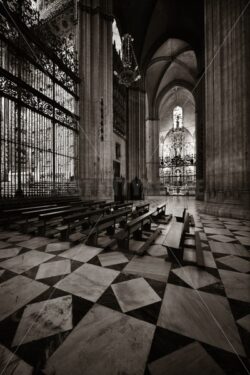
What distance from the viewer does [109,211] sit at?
6.19 meters

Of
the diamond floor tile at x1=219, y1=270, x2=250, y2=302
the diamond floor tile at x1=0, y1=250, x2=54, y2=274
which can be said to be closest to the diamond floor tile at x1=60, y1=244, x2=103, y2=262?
the diamond floor tile at x1=0, y1=250, x2=54, y2=274

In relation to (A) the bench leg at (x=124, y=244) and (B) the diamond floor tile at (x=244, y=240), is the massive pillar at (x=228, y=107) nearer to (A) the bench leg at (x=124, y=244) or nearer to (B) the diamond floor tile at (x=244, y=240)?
(B) the diamond floor tile at (x=244, y=240)

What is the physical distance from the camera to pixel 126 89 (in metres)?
16.0

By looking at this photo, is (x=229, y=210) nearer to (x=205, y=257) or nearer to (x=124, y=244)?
(x=205, y=257)

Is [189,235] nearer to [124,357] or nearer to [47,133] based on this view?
[124,357]

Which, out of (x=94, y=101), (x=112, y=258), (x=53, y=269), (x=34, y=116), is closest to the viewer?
(x=53, y=269)

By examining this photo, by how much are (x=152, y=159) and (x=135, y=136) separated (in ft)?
29.3

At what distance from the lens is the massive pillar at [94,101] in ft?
30.7

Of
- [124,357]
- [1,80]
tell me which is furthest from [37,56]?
[124,357]

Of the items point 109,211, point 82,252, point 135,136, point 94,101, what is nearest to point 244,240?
point 82,252

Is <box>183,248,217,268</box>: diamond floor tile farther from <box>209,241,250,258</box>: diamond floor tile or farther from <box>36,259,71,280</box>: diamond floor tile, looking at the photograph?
<box>36,259,71,280</box>: diamond floor tile

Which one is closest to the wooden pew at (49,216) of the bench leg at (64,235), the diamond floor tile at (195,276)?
the bench leg at (64,235)

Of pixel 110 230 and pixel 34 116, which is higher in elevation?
pixel 34 116

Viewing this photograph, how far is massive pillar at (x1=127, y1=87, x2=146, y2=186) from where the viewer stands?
15945mm
